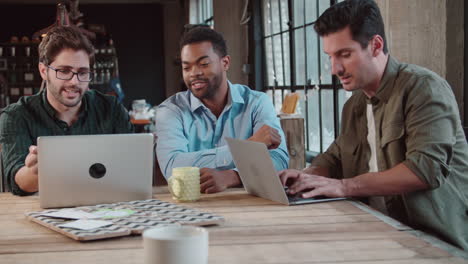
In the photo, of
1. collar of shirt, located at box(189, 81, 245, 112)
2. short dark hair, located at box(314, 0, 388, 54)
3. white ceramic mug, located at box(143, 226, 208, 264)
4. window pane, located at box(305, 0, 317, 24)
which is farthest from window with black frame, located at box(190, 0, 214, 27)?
white ceramic mug, located at box(143, 226, 208, 264)

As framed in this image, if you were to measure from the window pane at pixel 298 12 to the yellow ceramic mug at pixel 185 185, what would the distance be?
352 centimetres

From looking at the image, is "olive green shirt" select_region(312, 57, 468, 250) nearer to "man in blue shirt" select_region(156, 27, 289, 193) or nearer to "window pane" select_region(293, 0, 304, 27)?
"man in blue shirt" select_region(156, 27, 289, 193)

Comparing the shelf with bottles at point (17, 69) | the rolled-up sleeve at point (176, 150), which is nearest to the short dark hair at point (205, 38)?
the rolled-up sleeve at point (176, 150)

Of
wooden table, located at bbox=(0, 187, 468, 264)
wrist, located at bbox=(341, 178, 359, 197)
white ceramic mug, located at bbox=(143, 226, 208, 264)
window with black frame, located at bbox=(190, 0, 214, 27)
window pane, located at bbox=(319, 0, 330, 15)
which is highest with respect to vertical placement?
window with black frame, located at bbox=(190, 0, 214, 27)

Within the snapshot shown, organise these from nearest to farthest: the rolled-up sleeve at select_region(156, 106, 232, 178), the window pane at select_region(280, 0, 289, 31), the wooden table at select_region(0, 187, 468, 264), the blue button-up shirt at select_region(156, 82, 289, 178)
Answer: the wooden table at select_region(0, 187, 468, 264) < the rolled-up sleeve at select_region(156, 106, 232, 178) < the blue button-up shirt at select_region(156, 82, 289, 178) < the window pane at select_region(280, 0, 289, 31)

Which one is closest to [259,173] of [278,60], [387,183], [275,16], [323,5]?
[387,183]

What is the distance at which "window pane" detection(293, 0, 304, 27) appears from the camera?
207 inches

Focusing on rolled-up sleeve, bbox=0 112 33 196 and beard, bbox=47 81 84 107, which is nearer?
rolled-up sleeve, bbox=0 112 33 196

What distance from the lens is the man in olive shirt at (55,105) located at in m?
2.37

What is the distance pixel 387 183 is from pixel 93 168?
0.96 metres

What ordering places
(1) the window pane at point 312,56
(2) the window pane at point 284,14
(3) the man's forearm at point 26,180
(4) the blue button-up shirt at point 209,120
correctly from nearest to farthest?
(3) the man's forearm at point 26,180 → (4) the blue button-up shirt at point 209,120 → (1) the window pane at point 312,56 → (2) the window pane at point 284,14

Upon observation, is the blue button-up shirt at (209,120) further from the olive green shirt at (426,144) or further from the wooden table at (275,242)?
the wooden table at (275,242)

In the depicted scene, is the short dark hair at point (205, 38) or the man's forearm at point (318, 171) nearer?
the man's forearm at point (318, 171)

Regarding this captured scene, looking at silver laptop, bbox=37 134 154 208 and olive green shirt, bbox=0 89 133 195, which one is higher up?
olive green shirt, bbox=0 89 133 195
